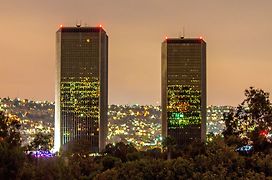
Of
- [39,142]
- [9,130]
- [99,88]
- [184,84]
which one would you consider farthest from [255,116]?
[184,84]

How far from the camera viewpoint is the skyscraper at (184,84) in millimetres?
142250

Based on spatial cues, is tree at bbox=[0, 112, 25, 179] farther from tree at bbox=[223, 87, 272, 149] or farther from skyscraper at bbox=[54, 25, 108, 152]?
skyscraper at bbox=[54, 25, 108, 152]

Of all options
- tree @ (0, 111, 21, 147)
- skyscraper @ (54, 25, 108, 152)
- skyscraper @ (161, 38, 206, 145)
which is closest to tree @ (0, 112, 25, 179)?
tree @ (0, 111, 21, 147)

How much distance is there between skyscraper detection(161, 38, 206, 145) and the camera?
14225 cm

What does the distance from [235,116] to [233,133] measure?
0.67 metres

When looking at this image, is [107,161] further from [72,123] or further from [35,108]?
[35,108]

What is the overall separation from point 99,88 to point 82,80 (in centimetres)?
389

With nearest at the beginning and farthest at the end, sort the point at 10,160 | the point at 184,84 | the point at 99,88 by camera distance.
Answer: the point at 10,160, the point at 99,88, the point at 184,84

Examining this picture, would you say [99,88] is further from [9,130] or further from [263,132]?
[9,130]

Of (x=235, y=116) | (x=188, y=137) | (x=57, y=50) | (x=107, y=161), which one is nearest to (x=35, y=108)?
(x=57, y=50)

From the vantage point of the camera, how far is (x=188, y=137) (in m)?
138

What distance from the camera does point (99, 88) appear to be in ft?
449

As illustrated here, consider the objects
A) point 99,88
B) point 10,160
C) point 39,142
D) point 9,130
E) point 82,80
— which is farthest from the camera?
point 82,80

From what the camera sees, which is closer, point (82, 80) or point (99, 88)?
point (99, 88)
